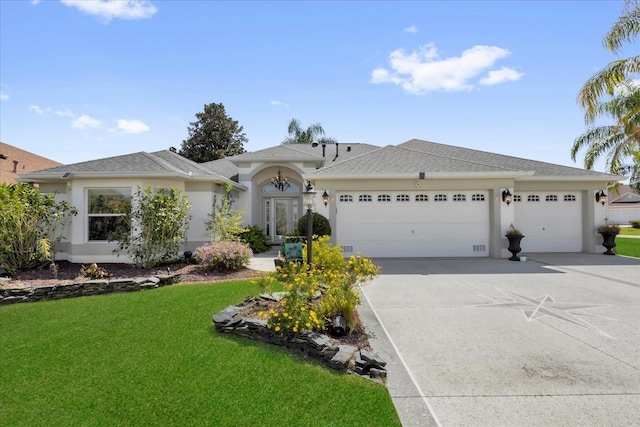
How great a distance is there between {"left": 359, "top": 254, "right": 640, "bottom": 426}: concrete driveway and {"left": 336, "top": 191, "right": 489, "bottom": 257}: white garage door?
3.77 meters

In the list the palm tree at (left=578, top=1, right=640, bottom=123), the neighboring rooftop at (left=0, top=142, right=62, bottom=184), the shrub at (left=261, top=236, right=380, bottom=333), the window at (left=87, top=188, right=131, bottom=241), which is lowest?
the shrub at (left=261, top=236, right=380, bottom=333)

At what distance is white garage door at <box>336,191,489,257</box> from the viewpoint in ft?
42.6

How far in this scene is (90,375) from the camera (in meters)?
3.89

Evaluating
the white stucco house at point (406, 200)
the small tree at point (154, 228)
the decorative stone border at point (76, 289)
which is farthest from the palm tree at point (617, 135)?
the decorative stone border at point (76, 289)

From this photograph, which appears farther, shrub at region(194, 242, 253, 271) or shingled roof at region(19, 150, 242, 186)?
shingled roof at region(19, 150, 242, 186)

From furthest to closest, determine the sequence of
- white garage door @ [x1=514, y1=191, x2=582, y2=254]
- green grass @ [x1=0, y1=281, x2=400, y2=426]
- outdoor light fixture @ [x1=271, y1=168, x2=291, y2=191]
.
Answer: outdoor light fixture @ [x1=271, y1=168, x2=291, y2=191] < white garage door @ [x1=514, y1=191, x2=582, y2=254] < green grass @ [x1=0, y1=281, x2=400, y2=426]

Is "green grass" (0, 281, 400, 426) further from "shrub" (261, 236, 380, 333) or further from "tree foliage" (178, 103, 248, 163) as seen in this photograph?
"tree foliage" (178, 103, 248, 163)

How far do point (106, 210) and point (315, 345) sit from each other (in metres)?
10.6

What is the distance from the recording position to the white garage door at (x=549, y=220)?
549 inches

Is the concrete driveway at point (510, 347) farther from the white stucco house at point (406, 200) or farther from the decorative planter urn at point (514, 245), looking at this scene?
the white stucco house at point (406, 200)

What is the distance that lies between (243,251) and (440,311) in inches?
242

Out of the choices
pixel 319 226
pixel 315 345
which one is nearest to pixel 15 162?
pixel 319 226

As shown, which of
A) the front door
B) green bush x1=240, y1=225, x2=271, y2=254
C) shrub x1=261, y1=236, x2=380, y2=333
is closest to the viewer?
shrub x1=261, y1=236, x2=380, y2=333

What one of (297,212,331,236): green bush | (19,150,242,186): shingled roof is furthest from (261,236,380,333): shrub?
(19,150,242,186): shingled roof
